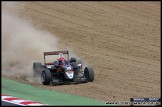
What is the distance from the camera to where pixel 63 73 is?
2030cm

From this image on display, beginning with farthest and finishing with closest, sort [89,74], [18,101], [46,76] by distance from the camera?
[89,74] < [46,76] < [18,101]

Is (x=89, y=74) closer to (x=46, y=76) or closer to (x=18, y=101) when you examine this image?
(x=46, y=76)

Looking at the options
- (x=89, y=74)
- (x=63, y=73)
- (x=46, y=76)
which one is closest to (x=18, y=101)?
(x=46, y=76)

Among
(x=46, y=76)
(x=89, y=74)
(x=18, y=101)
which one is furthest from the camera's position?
(x=89, y=74)

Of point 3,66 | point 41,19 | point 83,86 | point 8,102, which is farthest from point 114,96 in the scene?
point 41,19

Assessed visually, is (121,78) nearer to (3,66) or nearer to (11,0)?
(3,66)

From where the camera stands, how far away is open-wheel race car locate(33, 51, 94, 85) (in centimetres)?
1997

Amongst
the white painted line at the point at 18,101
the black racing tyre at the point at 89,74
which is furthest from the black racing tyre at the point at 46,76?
the white painted line at the point at 18,101

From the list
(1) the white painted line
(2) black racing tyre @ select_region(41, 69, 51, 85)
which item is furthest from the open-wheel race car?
(1) the white painted line

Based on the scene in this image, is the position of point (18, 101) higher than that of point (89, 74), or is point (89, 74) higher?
point (89, 74)

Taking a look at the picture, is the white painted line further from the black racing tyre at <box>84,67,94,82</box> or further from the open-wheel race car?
the black racing tyre at <box>84,67,94,82</box>

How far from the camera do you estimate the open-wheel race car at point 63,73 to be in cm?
1997

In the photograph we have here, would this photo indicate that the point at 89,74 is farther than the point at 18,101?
Yes

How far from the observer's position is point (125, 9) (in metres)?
39.5
